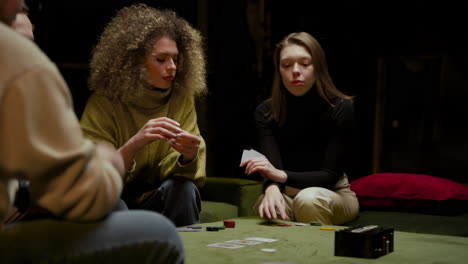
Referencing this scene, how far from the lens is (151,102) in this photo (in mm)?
3215

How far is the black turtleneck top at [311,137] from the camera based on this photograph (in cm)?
325

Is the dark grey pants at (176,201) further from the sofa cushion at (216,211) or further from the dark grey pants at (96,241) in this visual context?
the dark grey pants at (96,241)

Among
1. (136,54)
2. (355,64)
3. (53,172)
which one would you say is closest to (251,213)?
(136,54)

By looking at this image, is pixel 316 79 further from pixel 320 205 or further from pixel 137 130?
pixel 137 130

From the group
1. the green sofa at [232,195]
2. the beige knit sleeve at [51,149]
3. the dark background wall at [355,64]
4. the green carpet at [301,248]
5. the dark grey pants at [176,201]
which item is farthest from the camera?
the dark background wall at [355,64]

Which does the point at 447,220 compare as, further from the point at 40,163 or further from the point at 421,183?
the point at 40,163

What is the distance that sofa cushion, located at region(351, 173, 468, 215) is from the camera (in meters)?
3.53

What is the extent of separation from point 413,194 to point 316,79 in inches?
38.7

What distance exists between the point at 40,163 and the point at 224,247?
46.0 inches

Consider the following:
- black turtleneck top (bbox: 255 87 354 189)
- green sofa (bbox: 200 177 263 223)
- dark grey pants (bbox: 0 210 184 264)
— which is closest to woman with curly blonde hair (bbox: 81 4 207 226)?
black turtleneck top (bbox: 255 87 354 189)

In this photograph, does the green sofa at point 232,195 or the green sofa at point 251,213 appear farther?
the green sofa at point 232,195

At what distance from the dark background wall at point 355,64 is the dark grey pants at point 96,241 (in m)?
4.36

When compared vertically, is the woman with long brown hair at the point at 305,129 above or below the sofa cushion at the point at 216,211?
above

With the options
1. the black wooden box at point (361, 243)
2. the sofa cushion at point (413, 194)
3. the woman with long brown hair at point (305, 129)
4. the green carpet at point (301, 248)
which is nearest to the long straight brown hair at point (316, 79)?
the woman with long brown hair at point (305, 129)
